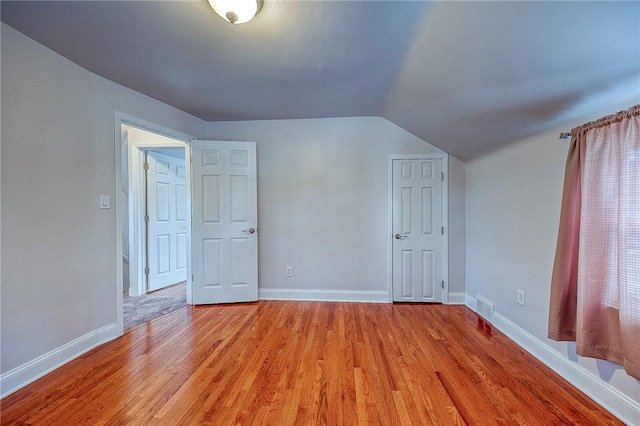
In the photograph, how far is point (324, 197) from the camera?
3371 mm

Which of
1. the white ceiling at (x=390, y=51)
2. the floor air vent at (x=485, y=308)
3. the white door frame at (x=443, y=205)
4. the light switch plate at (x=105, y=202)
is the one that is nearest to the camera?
the white ceiling at (x=390, y=51)

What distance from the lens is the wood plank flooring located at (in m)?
1.46

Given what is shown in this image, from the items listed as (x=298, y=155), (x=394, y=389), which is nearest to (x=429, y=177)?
(x=298, y=155)

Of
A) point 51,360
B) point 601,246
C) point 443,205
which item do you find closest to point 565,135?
point 601,246

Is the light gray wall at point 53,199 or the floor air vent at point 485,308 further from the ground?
the light gray wall at point 53,199

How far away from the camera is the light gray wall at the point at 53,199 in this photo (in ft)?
5.47

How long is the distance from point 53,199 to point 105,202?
391 mm

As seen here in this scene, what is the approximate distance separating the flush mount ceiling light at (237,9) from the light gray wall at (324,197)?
1.95 m

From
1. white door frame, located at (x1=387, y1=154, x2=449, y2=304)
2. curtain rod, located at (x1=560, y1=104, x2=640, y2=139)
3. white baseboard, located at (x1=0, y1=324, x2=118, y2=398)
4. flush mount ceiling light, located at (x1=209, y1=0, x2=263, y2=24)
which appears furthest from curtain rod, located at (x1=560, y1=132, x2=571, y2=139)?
white baseboard, located at (x1=0, y1=324, x2=118, y2=398)

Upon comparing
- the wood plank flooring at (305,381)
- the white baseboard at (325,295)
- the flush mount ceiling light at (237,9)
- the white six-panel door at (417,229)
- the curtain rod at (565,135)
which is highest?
the flush mount ceiling light at (237,9)

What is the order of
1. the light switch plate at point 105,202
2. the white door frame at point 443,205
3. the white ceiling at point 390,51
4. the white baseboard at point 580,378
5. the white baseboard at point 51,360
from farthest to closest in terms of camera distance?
1. the white door frame at point 443,205
2. the light switch plate at point 105,202
3. the white baseboard at point 51,360
4. the white baseboard at point 580,378
5. the white ceiling at point 390,51

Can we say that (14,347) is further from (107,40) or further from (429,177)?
(429,177)

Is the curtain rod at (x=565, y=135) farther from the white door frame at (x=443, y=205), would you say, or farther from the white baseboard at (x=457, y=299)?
the white baseboard at (x=457, y=299)

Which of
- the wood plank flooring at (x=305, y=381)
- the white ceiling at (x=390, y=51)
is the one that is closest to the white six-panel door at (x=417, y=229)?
the wood plank flooring at (x=305, y=381)
